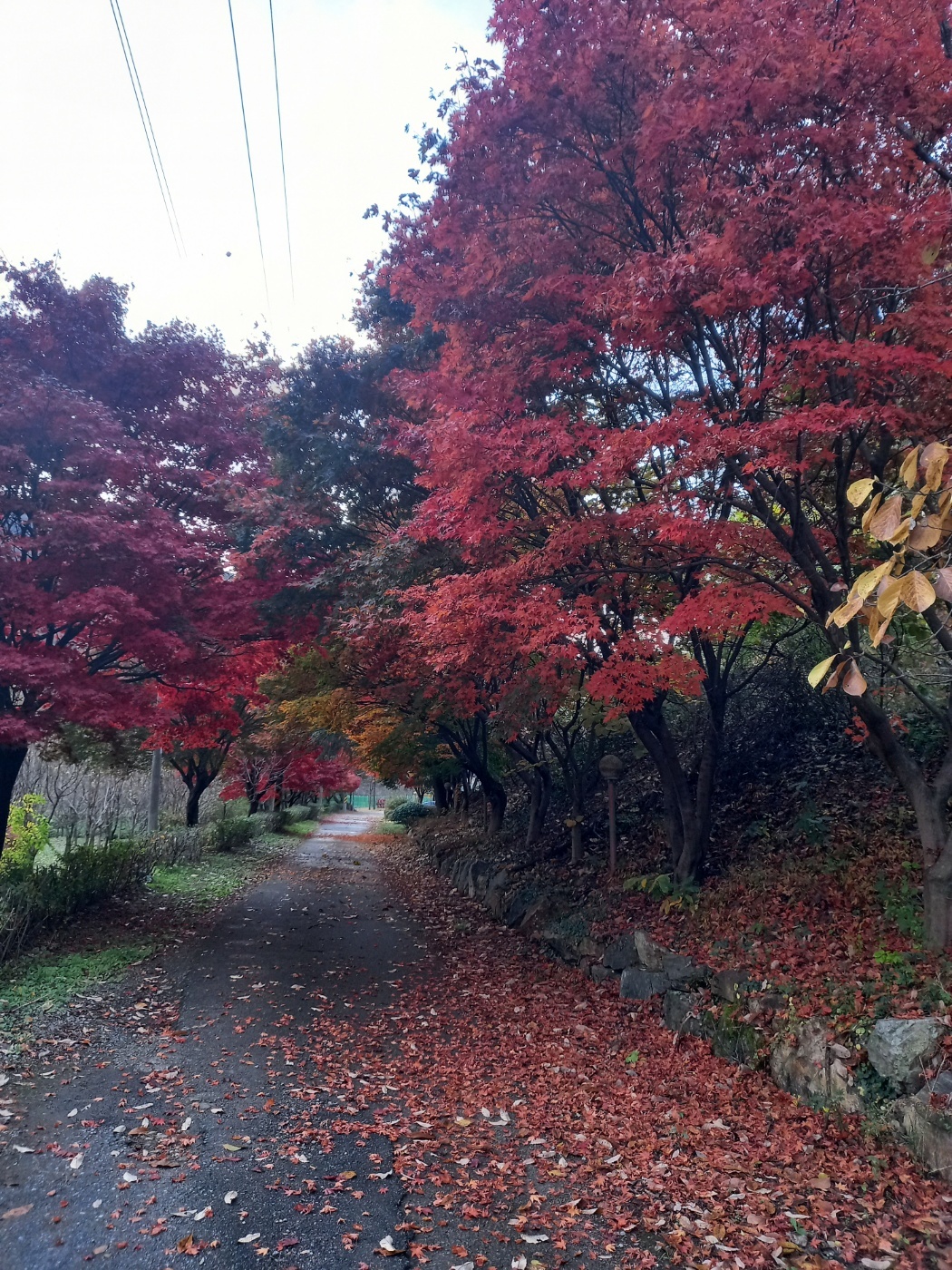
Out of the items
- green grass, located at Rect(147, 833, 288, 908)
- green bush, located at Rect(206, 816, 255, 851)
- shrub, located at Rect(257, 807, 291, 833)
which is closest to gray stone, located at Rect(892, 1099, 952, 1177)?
green grass, located at Rect(147, 833, 288, 908)

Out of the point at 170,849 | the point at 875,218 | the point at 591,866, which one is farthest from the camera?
the point at 170,849

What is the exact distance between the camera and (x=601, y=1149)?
4.49 m

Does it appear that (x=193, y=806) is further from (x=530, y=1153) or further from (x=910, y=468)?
(x=910, y=468)

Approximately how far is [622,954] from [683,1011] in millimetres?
1310

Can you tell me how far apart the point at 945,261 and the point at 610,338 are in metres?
2.38

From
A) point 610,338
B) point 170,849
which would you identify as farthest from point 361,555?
point 170,849

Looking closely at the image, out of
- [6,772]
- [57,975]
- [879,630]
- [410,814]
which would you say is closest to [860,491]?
[879,630]

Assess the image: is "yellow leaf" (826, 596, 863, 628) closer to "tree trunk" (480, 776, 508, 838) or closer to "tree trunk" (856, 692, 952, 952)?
"tree trunk" (856, 692, 952, 952)

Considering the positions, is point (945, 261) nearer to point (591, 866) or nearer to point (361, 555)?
point (361, 555)

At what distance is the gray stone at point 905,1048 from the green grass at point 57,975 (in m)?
6.68

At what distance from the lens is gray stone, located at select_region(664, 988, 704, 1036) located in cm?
608

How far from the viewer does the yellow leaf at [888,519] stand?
1666 millimetres

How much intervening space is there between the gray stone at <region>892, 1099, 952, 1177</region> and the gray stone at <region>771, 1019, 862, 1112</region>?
0.36 m

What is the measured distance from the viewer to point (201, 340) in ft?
29.8
